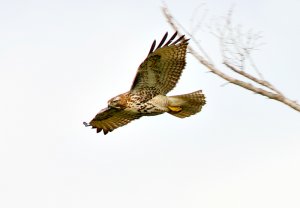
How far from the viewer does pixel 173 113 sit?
11.4 m

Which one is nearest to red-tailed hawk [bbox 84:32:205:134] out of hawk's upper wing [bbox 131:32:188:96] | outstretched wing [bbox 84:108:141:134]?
hawk's upper wing [bbox 131:32:188:96]

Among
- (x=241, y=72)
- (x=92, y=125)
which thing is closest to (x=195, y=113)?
(x=92, y=125)

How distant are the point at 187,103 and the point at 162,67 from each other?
2.51ft

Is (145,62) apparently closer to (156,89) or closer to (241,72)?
(156,89)

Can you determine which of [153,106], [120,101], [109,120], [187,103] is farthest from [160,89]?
[109,120]

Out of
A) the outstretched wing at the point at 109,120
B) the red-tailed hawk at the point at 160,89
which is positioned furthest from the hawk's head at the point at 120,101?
the outstretched wing at the point at 109,120

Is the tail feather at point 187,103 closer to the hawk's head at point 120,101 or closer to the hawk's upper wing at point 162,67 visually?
the hawk's upper wing at point 162,67

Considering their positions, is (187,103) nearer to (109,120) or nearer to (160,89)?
(160,89)

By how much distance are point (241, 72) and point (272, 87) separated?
707 millimetres

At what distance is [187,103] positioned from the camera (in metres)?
11.4

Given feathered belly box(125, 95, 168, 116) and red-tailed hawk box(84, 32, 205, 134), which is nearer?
red-tailed hawk box(84, 32, 205, 134)

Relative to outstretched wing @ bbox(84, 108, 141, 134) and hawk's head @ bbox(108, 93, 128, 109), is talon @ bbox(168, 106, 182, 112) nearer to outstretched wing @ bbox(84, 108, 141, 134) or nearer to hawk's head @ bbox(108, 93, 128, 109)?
hawk's head @ bbox(108, 93, 128, 109)

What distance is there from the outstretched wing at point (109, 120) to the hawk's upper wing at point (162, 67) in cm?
90

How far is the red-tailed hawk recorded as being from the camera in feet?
35.9
